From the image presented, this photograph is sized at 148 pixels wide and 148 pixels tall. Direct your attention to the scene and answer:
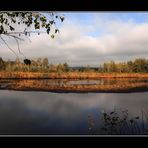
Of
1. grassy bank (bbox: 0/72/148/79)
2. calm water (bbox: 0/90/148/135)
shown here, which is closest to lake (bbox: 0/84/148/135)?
calm water (bbox: 0/90/148/135)

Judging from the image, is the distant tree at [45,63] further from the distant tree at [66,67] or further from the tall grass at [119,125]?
the tall grass at [119,125]

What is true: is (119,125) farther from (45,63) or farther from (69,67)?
(45,63)

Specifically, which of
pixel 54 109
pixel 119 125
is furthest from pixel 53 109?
pixel 119 125

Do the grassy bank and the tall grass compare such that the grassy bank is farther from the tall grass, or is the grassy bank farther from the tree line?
the tall grass

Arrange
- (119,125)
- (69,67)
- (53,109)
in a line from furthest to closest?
(53,109)
(69,67)
(119,125)
